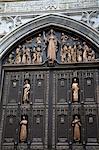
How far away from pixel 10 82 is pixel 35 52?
1.01 metres

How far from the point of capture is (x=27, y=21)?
8.30 meters

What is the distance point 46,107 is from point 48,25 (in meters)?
2.27

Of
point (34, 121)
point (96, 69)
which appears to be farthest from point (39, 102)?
point (96, 69)

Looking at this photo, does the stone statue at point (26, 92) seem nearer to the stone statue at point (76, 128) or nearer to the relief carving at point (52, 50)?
the relief carving at point (52, 50)

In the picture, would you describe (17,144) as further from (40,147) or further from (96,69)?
(96,69)

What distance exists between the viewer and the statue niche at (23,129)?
6988mm

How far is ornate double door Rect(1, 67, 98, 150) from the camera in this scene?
6957 mm

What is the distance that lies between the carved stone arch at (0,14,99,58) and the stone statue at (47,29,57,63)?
0.31m

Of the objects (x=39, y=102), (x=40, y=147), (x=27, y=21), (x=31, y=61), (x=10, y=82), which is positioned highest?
(x=27, y=21)

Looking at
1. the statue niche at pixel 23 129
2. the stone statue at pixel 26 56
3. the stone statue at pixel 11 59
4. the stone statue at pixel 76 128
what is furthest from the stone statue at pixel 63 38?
the statue niche at pixel 23 129

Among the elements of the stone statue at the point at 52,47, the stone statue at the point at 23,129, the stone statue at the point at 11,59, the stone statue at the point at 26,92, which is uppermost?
the stone statue at the point at 52,47

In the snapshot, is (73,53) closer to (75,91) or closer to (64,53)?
(64,53)

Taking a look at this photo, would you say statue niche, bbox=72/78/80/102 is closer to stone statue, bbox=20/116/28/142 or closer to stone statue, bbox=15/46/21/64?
stone statue, bbox=20/116/28/142

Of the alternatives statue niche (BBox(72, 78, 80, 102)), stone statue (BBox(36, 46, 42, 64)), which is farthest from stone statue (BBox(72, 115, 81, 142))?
stone statue (BBox(36, 46, 42, 64))
